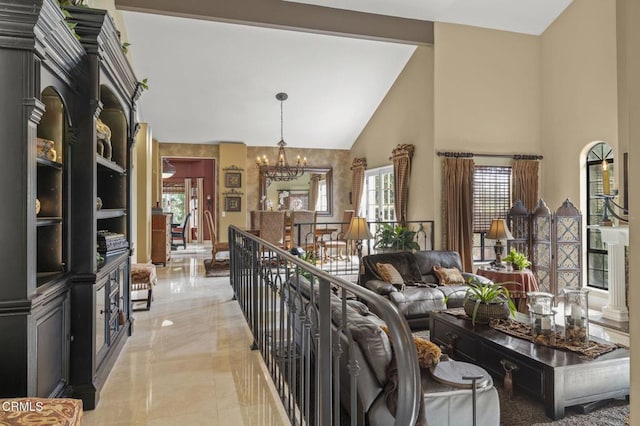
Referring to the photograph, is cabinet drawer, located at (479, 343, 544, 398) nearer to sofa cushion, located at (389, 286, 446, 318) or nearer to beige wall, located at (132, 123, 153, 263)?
sofa cushion, located at (389, 286, 446, 318)

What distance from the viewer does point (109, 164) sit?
2916 millimetres

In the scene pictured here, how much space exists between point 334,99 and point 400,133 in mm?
1592

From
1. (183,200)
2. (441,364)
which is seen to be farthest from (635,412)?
(183,200)

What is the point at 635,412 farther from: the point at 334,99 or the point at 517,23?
the point at 334,99

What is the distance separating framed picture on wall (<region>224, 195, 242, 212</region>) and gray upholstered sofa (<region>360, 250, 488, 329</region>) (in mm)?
5505

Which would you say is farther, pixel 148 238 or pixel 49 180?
pixel 148 238

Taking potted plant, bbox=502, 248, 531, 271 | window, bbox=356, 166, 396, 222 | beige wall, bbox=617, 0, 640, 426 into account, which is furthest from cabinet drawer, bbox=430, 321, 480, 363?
window, bbox=356, 166, 396, 222

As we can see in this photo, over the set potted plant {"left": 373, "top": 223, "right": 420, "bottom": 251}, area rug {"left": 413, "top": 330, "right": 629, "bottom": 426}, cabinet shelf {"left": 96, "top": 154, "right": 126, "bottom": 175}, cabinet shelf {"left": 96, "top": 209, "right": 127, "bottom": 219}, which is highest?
cabinet shelf {"left": 96, "top": 154, "right": 126, "bottom": 175}

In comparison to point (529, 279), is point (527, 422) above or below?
below

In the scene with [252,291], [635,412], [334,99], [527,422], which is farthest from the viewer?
[334,99]

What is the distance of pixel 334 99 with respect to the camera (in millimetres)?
8023

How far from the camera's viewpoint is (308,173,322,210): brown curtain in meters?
10.6

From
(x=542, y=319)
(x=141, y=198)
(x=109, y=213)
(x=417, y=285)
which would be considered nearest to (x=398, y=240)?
(x=417, y=285)

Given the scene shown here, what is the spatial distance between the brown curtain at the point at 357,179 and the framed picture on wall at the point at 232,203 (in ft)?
9.45
